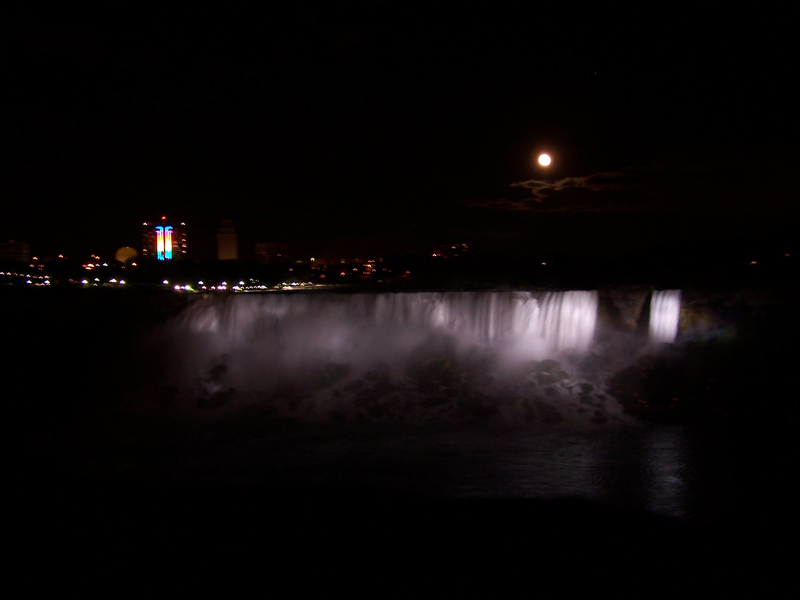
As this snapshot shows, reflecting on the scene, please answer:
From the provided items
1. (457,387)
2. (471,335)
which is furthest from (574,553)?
(471,335)

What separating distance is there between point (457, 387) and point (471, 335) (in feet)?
9.86

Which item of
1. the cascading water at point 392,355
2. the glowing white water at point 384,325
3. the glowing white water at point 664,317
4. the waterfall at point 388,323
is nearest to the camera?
the cascading water at point 392,355

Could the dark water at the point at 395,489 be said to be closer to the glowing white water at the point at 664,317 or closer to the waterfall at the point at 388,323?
the waterfall at the point at 388,323

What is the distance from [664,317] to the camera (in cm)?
1748

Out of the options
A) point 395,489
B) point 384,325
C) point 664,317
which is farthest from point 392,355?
point 664,317

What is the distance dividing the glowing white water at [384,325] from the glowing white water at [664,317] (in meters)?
1.83

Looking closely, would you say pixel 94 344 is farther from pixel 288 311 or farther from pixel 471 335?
pixel 471 335

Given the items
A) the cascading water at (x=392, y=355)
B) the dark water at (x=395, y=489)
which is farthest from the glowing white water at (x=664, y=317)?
the dark water at (x=395, y=489)

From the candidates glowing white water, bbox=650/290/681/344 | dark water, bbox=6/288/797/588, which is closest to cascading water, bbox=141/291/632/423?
dark water, bbox=6/288/797/588

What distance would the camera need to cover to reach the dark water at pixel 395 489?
20.4ft

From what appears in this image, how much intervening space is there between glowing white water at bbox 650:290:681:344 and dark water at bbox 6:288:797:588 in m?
4.21

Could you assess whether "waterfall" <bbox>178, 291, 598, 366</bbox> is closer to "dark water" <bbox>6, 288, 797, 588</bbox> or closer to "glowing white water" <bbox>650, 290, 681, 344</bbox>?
"glowing white water" <bbox>650, 290, 681, 344</bbox>

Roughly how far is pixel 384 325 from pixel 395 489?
934 centimetres

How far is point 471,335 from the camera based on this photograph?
17531mm
